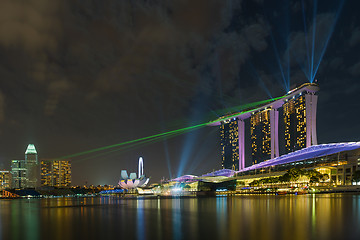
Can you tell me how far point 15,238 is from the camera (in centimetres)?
1681

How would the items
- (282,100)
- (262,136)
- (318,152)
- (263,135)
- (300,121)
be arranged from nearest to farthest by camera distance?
(318,152)
(300,121)
(282,100)
(263,135)
(262,136)

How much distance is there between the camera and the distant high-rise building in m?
131

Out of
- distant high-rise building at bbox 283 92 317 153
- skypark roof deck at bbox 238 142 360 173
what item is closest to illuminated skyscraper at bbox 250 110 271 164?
distant high-rise building at bbox 283 92 317 153

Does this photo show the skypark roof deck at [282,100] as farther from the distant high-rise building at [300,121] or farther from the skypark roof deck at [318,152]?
the skypark roof deck at [318,152]

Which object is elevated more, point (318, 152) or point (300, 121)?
point (300, 121)

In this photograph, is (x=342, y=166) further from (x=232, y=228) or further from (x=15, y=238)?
(x=15, y=238)

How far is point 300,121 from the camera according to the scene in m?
145

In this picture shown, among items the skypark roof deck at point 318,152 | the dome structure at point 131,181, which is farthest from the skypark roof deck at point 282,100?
the dome structure at point 131,181

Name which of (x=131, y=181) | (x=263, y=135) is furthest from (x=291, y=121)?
(x=131, y=181)

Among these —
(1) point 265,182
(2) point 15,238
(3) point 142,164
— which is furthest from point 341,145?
(3) point 142,164

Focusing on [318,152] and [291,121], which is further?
[291,121]

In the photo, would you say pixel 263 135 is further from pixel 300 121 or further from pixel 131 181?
pixel 131 181

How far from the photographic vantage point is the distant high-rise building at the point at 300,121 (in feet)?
430

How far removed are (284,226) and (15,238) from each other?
13.7 m
